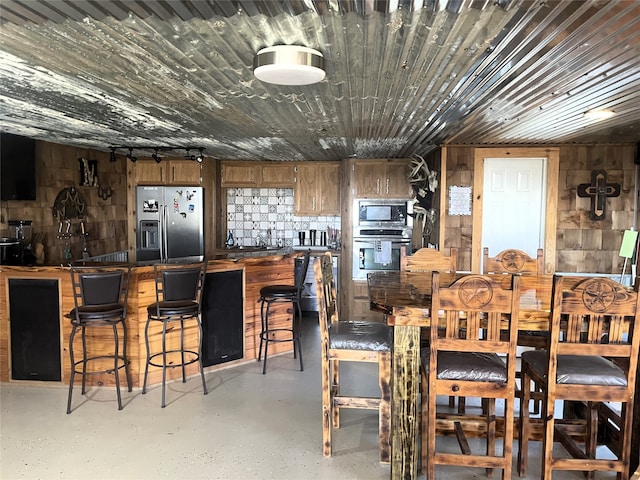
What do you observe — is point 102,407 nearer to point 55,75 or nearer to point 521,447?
point 55,75

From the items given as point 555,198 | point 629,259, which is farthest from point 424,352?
point 629,259

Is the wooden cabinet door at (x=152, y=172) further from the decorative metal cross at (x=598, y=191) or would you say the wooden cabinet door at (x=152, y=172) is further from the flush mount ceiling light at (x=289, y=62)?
the decorative metal cross at (x=598, y=191)

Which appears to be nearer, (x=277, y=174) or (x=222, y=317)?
(x=222, y=317)

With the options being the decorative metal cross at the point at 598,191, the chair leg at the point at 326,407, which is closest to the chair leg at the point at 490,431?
the chair leg at the point at 326,407

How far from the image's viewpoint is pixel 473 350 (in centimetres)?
215

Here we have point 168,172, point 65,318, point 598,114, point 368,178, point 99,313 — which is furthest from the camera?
point 168,172

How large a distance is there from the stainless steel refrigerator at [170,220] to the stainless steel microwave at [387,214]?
7.58ft

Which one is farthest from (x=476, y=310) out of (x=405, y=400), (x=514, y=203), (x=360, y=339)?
(x=514, y=203)

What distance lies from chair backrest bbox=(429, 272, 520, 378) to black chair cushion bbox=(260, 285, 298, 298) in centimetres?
217

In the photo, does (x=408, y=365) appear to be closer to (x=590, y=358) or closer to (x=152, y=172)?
(x=590, y=358)

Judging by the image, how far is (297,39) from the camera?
1.97 metres

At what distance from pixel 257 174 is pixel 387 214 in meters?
2.08

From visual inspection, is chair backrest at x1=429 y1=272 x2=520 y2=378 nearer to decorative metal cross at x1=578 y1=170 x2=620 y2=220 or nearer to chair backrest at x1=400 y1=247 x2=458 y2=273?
chair backrest at x1=400 y1=247 x2=458 y2=273

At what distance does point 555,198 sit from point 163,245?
4988 mm
